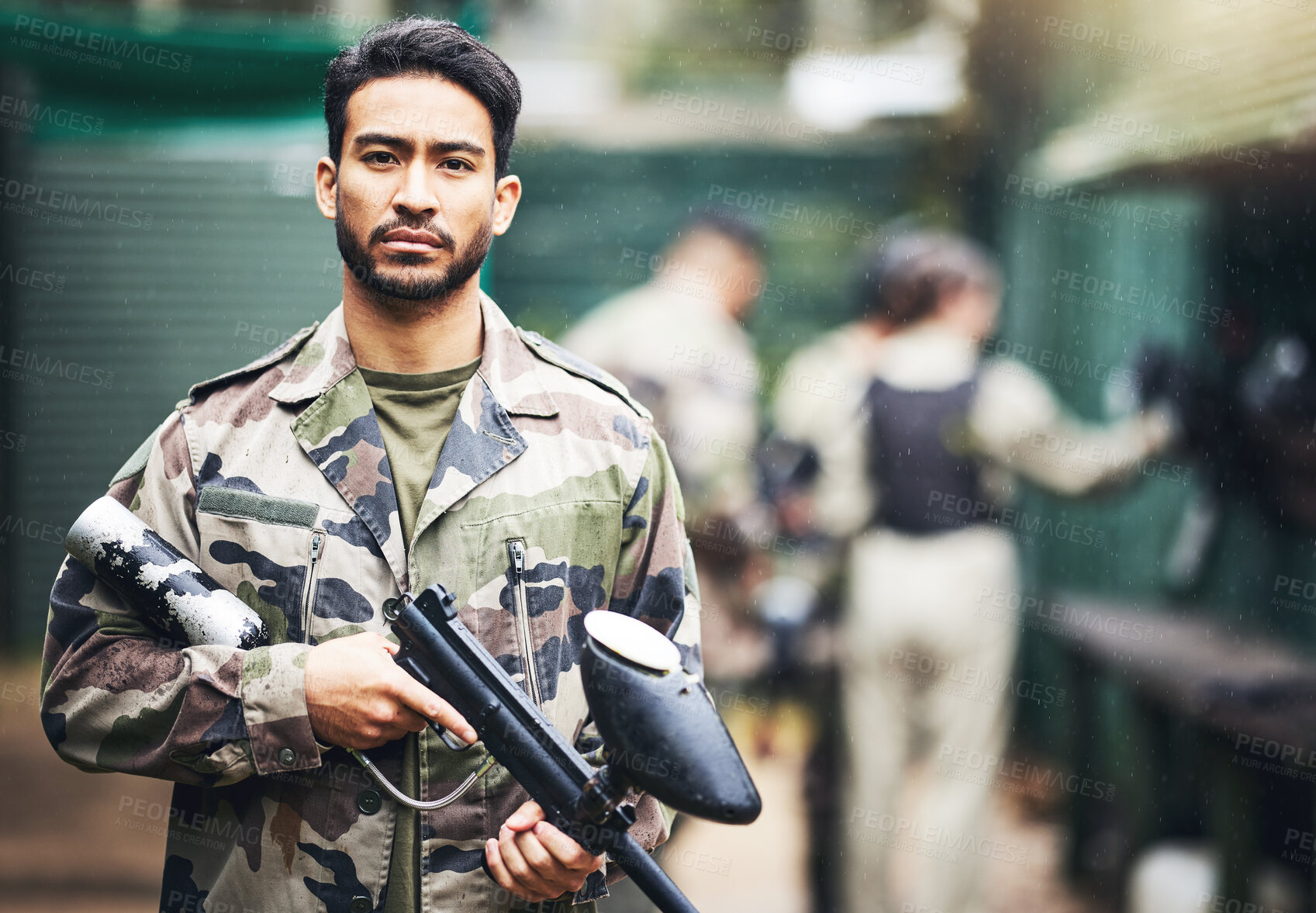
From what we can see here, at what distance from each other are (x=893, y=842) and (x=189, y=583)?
328 cm

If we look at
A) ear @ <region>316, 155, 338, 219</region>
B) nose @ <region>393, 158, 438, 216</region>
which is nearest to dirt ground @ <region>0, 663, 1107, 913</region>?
ear @ <region>316, 155, 338, 219</region>

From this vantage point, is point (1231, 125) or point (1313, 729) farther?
point (1231, 125)

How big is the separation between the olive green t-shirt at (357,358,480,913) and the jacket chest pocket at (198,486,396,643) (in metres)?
0.10

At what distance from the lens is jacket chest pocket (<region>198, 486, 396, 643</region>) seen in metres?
1.87

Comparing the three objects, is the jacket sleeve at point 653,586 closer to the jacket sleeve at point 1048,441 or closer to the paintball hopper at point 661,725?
the paintball hopper at point 661,725

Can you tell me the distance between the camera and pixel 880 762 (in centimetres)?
456

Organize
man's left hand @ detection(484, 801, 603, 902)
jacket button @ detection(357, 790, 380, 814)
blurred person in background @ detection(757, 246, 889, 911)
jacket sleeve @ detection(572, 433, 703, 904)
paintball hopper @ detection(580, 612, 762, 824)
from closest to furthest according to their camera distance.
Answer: paintball hopper @ detection(580, 612, 762, 824), man's left hand @ detection(484, 801, 603, 902), jacket button @ detection(357, 790, 380, 814), jacket sleeve @ detection(572, 433, 703, 904), blurred person in background @ detection(757, 246, 889, 911)

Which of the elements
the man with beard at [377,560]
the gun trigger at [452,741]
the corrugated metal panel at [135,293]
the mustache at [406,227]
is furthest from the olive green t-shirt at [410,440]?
the corrugated metal panel at [135,293]

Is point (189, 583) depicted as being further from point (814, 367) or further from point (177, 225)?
point (814, 367)

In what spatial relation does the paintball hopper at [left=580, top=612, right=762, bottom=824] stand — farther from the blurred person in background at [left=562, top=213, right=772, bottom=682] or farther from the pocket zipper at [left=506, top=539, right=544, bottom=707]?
the blurred person in background at [left=562, top=213, right=772, bottom=682]

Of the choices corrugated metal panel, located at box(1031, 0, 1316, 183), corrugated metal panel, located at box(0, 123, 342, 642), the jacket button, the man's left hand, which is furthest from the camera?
corrugated metal panel, located at box(1031, 0, 1316, 183)

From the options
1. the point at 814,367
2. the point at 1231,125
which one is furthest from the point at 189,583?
the point at 814,367

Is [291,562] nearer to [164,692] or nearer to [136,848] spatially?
[164,692]

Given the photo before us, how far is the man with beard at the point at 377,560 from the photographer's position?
70.4 inches
